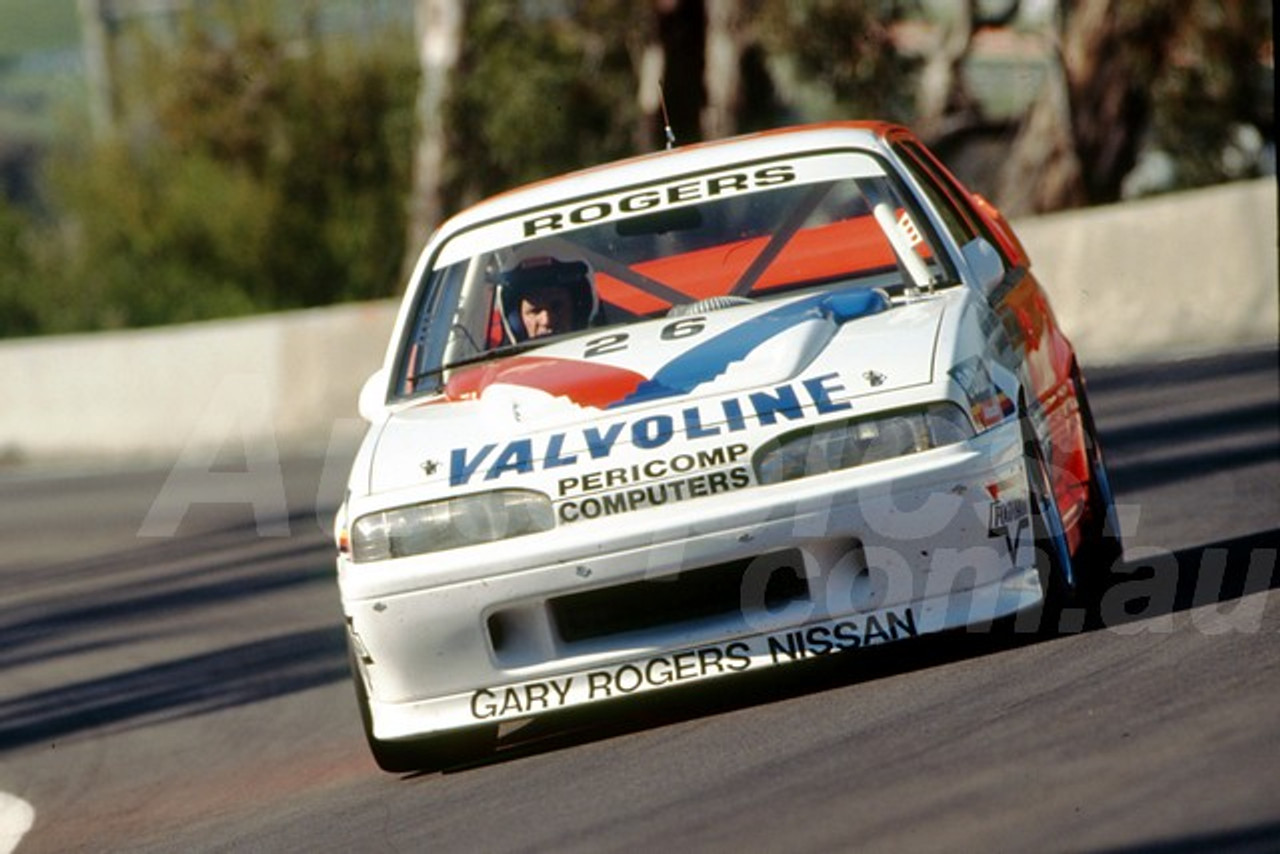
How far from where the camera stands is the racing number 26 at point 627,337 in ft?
24.2

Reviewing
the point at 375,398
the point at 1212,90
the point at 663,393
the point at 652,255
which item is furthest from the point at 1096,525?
the point at 1212,90

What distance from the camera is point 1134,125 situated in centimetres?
2647

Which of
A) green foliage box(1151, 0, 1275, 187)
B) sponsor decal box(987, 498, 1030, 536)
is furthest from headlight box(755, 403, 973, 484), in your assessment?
green foliage box(1151, 0, 1275, 187)

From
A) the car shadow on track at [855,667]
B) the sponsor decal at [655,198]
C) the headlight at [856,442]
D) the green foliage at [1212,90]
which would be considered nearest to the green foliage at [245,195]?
the green foliage at [1212,90]

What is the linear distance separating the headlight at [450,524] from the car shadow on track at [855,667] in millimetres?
503

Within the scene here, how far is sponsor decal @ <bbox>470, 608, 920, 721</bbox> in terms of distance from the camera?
6645 mm

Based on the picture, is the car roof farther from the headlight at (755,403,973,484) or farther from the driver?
the headlight at (755,403,973,484)

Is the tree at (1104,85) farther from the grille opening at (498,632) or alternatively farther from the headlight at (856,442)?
the grille opening at (498,632)

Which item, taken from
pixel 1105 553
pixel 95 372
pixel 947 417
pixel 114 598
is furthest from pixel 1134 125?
pixel 947 417

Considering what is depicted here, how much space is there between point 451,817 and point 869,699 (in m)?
1.10

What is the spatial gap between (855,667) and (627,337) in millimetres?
1123

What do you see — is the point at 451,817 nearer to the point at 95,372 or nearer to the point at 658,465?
the point at 658,465

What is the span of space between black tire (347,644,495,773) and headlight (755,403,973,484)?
1.07 meters

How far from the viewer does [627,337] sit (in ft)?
24.7
